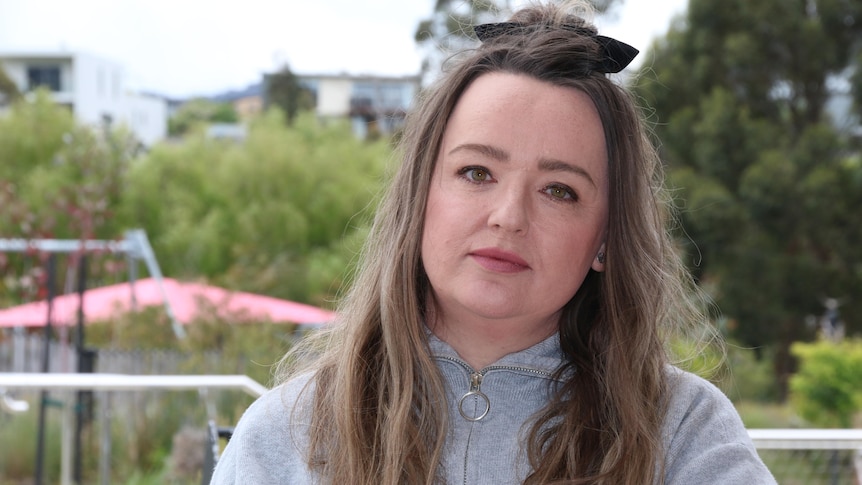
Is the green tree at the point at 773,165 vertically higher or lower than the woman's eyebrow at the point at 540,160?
lower

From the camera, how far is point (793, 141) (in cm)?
1688

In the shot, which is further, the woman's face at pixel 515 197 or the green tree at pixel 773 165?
the green tree at pixel 773 165

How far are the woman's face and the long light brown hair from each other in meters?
0.03

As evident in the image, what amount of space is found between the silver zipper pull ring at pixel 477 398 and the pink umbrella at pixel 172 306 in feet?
21.2

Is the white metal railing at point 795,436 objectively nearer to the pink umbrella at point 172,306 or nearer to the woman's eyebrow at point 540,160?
the woman's eyebrow at point 540,160

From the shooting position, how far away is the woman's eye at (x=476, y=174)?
1.47 metres

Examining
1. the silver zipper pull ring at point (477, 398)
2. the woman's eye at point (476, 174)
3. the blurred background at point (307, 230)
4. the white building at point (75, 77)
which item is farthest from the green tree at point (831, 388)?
the white building at point (75, 77)

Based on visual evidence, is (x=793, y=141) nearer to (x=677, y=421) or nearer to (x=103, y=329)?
(x=103, y=329)

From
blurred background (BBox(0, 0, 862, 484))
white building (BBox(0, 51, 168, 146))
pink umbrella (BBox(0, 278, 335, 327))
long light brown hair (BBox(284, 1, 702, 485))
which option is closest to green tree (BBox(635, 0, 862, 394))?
blurred background (BBox(0, 0, 862, 484))

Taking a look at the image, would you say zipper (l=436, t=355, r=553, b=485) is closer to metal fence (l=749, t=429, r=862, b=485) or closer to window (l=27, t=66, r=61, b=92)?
metal fence (l=749, t=429, r=862, b=485)

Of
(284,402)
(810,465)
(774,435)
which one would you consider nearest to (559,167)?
(284,402)

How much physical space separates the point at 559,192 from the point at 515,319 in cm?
20

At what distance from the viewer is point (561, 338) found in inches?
63.7

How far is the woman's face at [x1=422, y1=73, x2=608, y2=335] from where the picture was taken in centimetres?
145
